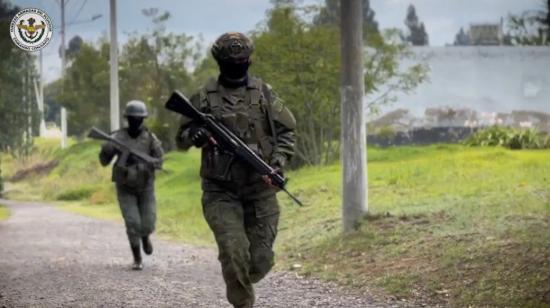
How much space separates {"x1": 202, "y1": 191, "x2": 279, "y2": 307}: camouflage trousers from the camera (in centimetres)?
634

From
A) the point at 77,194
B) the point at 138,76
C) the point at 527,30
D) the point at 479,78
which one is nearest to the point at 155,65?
the point at 138,76

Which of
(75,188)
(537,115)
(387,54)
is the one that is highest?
(387,54)

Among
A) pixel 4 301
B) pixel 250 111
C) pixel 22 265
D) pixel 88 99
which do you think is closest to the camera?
pixel 250 111

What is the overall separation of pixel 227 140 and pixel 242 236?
667 mm

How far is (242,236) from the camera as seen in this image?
639cm

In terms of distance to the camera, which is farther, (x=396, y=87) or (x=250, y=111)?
(x=396, y=87)

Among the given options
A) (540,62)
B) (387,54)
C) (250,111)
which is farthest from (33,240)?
(540,62)

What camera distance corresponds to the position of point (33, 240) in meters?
15.0

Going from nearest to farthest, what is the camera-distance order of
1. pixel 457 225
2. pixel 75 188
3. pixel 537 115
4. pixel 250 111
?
1. pixel 250 111
2. pixel 457 225
3. pixel 537 115
4. pixel 75 188

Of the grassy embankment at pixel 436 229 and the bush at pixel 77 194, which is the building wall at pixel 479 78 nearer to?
the grassy embankment at pixel 436 229

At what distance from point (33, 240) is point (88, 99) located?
28.7m

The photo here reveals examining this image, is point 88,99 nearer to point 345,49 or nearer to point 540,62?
point 540,62

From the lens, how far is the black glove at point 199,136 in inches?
249

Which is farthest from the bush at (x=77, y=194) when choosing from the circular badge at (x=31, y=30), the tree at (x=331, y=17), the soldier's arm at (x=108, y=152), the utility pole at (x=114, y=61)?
the circular badge at (x=31, y=30)
